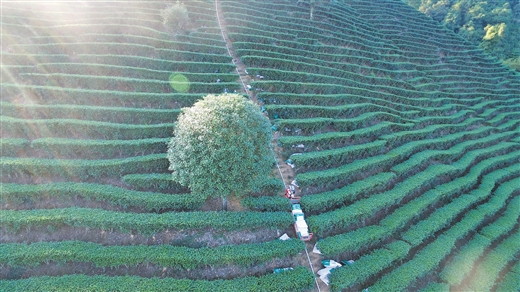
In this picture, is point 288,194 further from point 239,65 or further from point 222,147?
point 239,65

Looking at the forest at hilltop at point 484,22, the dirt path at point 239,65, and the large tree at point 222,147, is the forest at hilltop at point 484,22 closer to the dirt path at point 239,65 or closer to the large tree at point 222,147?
the dirt path at point 239,65

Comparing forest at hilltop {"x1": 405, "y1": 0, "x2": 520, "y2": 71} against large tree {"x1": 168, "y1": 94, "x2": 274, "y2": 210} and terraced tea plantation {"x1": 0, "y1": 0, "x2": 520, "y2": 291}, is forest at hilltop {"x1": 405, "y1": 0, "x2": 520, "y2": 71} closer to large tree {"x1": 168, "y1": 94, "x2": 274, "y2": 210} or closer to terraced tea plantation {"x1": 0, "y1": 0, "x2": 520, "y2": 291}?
terraced tea plantation {"x1": 0, "y1": 0, "x2": 520, "y2": 291}

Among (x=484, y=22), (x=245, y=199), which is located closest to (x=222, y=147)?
(x=245, y=199)

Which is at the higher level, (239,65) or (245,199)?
(239,65)

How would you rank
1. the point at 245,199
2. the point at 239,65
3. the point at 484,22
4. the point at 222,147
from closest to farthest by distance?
the point at 222,147, the point at 245,199, the point at 239,65, the point at 484,22

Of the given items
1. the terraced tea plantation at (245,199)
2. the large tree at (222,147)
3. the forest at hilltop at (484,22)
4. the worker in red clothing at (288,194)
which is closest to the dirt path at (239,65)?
the terraced tea plantation at (245,199)

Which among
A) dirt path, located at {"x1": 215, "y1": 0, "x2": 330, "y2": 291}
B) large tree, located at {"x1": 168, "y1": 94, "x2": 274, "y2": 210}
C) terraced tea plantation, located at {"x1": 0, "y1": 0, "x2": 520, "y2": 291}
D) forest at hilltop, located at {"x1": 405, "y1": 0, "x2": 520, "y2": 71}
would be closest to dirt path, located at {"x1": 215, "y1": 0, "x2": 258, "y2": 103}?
dirt path, located at {"x1": 215, "y1": 0, "x2": 330, "y2": 291}
